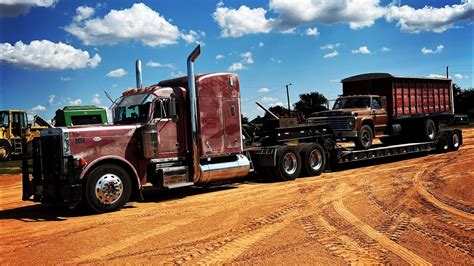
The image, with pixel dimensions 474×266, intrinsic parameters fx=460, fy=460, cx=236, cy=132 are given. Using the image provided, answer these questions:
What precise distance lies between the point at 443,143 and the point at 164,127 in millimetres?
14739

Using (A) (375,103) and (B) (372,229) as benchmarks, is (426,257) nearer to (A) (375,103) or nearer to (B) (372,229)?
(B) (372,229)

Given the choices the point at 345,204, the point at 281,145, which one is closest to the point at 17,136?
the point at 281,145

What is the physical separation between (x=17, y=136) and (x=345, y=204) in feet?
72.9

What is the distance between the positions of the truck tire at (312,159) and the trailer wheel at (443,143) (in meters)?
8.36

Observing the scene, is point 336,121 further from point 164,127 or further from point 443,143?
point 164,127

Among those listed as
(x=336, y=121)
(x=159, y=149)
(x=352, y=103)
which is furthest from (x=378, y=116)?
(x=159, y=149)

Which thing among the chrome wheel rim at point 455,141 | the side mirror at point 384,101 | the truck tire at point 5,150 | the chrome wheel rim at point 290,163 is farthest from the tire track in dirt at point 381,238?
the truck tire at point 5,150

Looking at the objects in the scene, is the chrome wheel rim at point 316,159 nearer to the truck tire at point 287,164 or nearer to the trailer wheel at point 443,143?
the truck tire at point 287,164

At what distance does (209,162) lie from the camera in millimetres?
11953

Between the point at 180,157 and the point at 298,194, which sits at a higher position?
the point at 180,157

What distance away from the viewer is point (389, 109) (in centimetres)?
1808

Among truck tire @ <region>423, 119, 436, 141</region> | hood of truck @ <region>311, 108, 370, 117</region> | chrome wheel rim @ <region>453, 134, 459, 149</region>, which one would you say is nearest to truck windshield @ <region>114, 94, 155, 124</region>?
hood of truck @ <region>311, 108, 370, 117</region>

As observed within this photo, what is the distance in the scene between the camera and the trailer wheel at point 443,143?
20609 mm

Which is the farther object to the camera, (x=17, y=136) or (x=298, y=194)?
(x=17, y=136)
